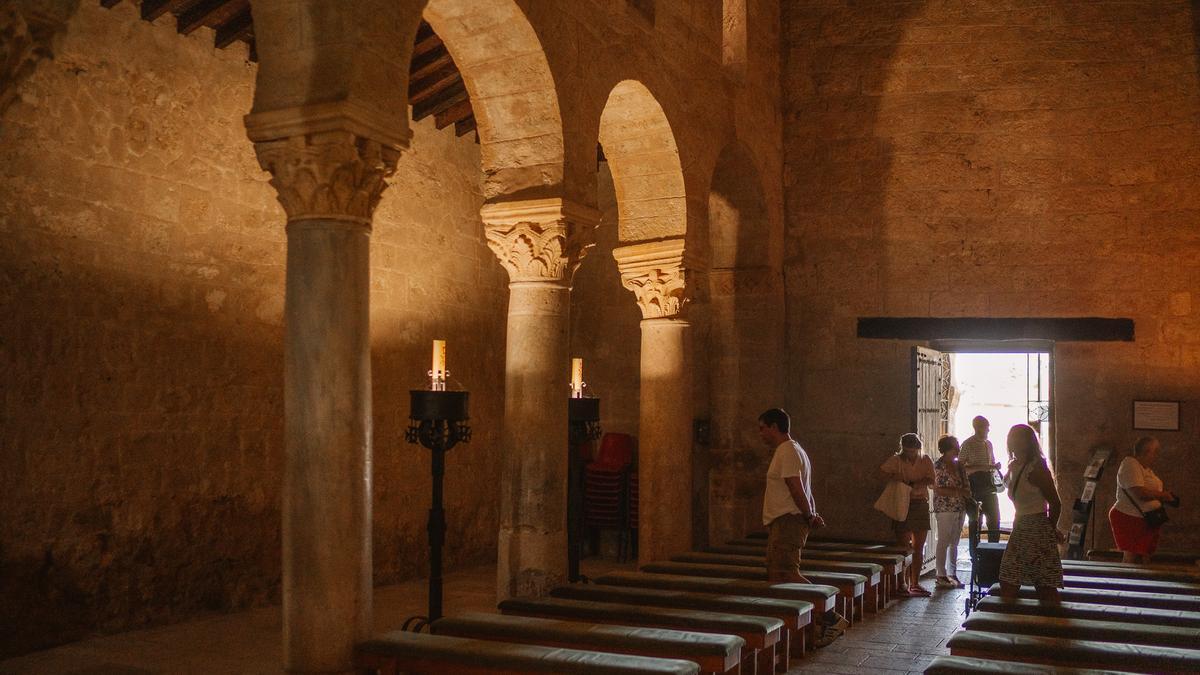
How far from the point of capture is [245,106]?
8156mm

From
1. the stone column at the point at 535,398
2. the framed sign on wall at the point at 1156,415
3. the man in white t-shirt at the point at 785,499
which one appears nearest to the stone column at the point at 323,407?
the stone column at the point at 535,398

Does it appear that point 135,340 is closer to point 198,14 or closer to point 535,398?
point 198,14

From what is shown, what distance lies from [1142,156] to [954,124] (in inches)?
65.8

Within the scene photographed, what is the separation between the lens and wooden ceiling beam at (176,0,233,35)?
24.4ft

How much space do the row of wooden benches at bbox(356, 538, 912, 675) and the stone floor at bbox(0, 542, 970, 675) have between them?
0.94 ft

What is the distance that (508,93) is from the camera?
677cm

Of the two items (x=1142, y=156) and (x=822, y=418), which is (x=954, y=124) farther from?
(x=822, y=418)

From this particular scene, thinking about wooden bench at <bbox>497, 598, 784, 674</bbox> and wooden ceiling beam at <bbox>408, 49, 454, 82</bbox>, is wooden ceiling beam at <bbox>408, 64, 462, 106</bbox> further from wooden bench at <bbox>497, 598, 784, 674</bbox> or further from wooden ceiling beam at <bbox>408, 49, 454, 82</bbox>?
wooden bench at <bbox>497, 598, 784, 674</bbox>

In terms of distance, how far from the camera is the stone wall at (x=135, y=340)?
660cm

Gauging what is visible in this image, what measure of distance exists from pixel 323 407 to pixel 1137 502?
6064 mm

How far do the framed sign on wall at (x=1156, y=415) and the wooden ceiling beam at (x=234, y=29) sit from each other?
811 cm

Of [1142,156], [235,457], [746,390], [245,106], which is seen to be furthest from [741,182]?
[235,457]

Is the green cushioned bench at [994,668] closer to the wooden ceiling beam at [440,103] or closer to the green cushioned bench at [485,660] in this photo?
the green cushioned bench at [485,660]

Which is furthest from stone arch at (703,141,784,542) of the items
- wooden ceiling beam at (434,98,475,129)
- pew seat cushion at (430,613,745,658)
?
pew seat cushion at (430,613,745,658)
